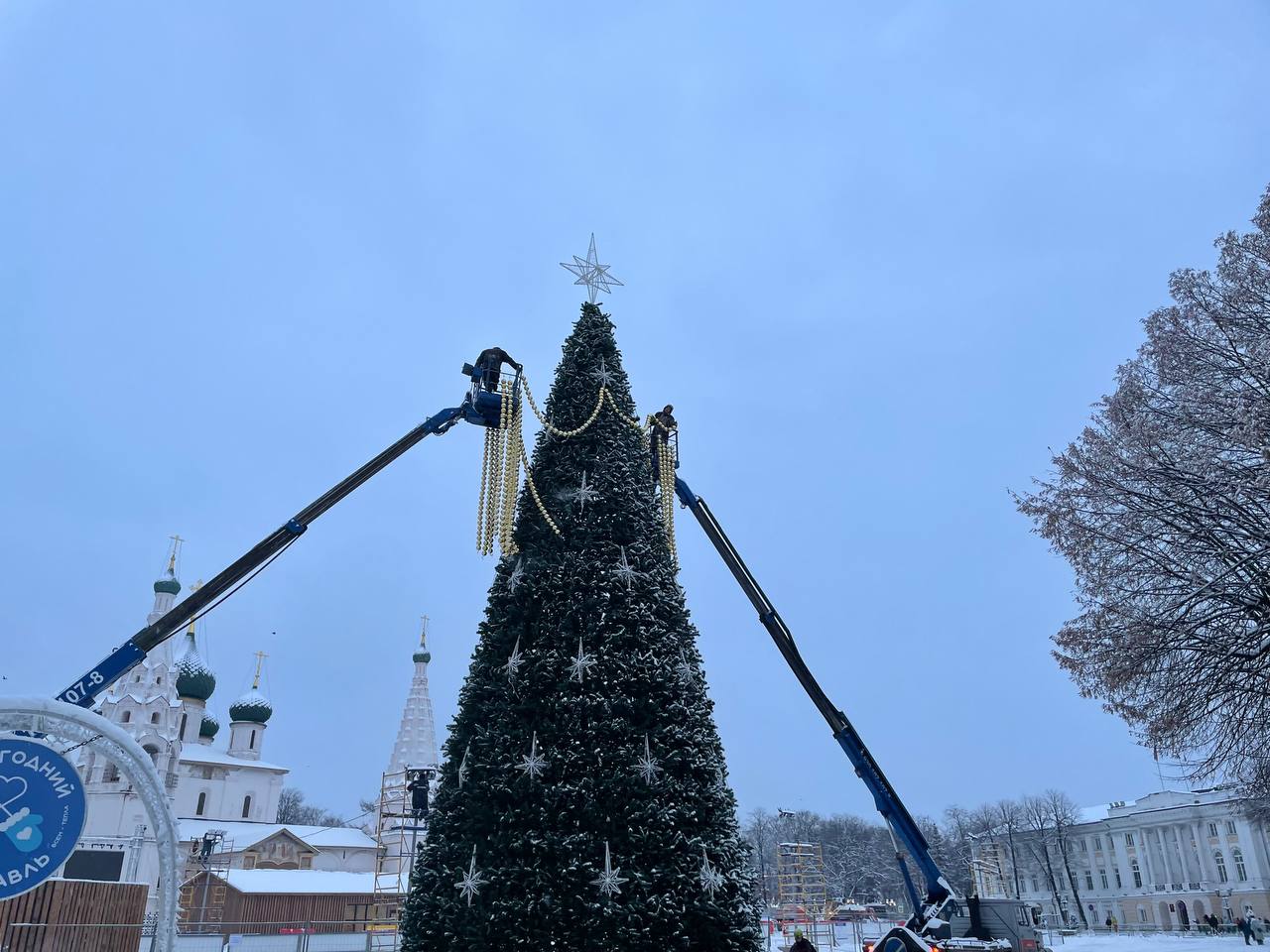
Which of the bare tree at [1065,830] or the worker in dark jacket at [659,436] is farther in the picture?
the bare tree at [1065,830]

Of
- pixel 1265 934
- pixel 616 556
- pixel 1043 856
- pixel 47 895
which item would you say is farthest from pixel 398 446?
pixel 1043 856

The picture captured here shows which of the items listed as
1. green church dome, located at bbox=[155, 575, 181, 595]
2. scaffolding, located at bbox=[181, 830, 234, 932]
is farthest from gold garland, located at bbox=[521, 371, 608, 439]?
green church dome, located at bbox=[155, 575, 181, 595]

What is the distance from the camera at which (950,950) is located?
15.5 m

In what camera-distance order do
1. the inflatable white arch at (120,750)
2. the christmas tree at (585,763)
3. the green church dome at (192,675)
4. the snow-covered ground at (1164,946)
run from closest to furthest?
the inflatable white arch at (120,750) → the christmas tree at (585,763) → the snow-covered ground at (1164,946) → the green church dome at (192,675)

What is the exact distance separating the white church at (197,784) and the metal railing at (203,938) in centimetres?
820

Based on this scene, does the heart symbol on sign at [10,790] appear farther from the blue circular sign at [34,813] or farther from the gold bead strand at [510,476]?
the gold bead strand at [510,476]

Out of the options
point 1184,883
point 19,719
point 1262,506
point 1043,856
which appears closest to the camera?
point 19,719

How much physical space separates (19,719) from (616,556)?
24.1 feet

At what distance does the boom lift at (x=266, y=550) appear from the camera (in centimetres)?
1348

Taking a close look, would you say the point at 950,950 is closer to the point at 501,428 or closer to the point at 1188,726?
the point at 1188,726

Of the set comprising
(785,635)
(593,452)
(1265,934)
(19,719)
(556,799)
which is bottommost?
(1265,934)

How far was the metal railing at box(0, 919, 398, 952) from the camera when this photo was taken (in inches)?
507

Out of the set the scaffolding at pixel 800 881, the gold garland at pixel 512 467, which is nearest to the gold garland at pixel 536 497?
the gold garland at pixel 512 467

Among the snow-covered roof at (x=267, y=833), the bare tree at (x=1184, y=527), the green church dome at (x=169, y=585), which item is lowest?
the snow-covered roof at (x=267, y=833)
